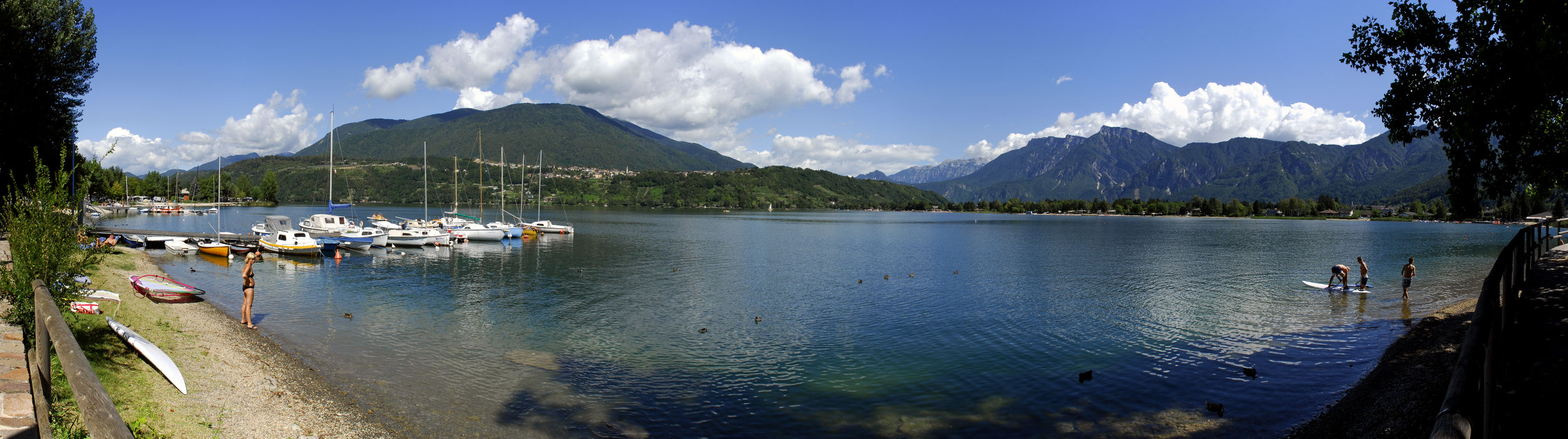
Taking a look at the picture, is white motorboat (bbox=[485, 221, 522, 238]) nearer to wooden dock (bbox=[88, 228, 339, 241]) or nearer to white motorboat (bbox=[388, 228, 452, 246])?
white motorboat (bbox=[388, 228, 452, 246])

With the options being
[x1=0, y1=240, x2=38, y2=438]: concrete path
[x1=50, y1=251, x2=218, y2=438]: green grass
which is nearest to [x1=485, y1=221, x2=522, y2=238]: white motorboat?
[x1=50, y1=251, x2=218, y2=438]: green grass

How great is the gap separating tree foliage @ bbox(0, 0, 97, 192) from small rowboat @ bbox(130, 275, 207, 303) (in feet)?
16.9

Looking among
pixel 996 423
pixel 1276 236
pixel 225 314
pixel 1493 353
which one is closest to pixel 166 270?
pixel 225 314

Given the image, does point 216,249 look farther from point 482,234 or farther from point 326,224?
point 482,234

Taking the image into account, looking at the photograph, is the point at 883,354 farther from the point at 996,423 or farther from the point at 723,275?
the point at 723,275

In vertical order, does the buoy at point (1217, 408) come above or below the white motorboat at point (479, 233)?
below

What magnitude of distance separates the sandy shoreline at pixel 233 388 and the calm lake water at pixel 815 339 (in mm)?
750

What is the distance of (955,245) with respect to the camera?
71.4 meters

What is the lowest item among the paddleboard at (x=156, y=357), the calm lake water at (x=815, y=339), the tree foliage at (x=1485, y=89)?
the calm lake water at (x=815, y=339)

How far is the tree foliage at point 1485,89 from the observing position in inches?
488

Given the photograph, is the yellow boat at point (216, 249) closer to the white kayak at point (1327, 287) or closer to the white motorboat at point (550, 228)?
the white motorboat at point (550, 228)

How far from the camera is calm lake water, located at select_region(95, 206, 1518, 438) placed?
14.0 meters

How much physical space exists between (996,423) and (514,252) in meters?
47.3

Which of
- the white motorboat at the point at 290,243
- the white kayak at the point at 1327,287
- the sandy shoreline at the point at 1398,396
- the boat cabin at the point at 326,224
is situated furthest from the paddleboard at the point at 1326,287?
the boat cabin at the point at 326,224
